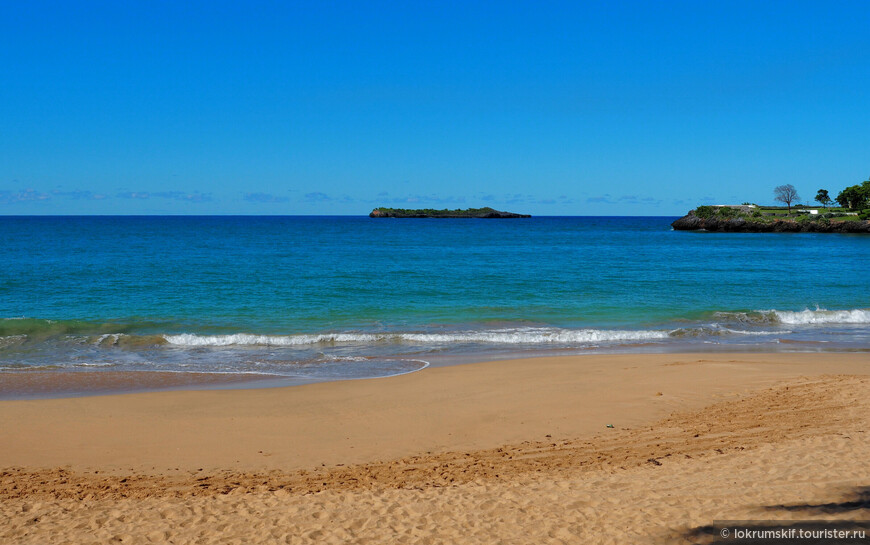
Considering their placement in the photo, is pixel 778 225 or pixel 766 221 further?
pixel 766 221

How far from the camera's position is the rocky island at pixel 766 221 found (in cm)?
8012

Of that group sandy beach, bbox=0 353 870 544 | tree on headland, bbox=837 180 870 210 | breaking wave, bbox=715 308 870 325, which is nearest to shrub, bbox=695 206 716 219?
tree on headland, bbox=837 180 870 210

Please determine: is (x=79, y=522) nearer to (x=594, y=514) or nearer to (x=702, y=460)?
(x=594, y=514)

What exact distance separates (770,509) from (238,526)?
216 inches

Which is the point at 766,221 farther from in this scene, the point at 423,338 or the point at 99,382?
the point at 99,382

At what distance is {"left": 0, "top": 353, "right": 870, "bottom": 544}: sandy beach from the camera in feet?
20.5

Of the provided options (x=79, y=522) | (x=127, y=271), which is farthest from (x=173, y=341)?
(x=127, y=271)

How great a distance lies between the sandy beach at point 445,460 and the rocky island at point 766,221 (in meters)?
80.1

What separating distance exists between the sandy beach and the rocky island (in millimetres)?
→ 80102

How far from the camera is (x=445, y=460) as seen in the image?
842 centimetres

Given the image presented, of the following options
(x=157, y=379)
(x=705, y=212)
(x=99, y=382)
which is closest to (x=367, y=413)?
(x=157, y=379)

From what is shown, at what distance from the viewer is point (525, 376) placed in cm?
1365

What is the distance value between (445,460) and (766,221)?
91.9m

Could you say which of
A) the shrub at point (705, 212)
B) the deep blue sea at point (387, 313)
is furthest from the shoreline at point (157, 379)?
the shrub at point (705, 212)
